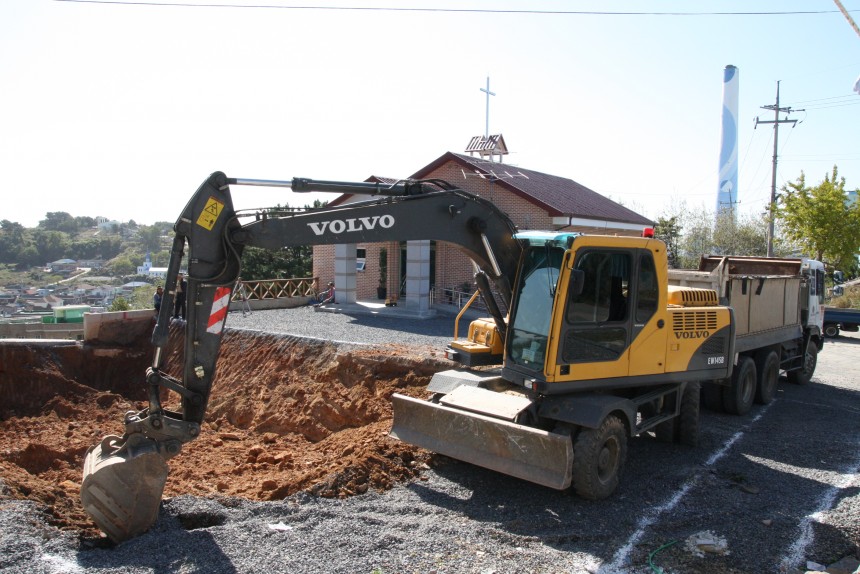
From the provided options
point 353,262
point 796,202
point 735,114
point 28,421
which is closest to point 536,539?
point 28,421

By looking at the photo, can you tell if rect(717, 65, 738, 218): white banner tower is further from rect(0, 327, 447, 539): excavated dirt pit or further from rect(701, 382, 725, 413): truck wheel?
rect(0, 327, 447, 539): excavated dirt pit

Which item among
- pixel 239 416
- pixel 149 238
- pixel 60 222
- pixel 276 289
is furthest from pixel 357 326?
pixel 60 222

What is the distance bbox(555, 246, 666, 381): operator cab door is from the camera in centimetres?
671

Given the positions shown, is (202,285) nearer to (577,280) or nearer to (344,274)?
(577,280)

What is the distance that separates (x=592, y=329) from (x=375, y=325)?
37.3 feet

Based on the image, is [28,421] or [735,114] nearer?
[28,421]

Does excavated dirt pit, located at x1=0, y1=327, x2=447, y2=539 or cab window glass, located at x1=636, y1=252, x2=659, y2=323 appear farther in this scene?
excavated dirt pit, located at x1=0, y1=327, x2=447, y2=539

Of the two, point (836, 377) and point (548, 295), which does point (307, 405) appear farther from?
point (836, 377)

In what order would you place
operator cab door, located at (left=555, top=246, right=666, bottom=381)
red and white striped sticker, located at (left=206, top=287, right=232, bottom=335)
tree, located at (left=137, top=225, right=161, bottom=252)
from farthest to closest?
tree, located at (left=137, top=225, right=161, bottom=252), operator cab door, located at (left=555, top=246, right=666, bottom=381), red and white striped sticker, located at (left=206, top=287, right=232, bottom=335)

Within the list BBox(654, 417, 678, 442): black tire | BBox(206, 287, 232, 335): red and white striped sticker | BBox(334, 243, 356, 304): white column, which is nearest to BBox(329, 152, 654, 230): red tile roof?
BBox(334, 243, 356, 304): white column

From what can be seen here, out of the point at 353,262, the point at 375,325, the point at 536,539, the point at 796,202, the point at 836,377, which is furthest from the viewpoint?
the point at 796,202

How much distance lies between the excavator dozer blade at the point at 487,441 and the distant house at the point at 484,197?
11.9 m

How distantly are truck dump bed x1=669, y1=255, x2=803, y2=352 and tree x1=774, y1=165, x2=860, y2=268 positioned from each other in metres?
17.3

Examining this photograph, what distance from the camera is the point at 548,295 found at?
682 centimetres
